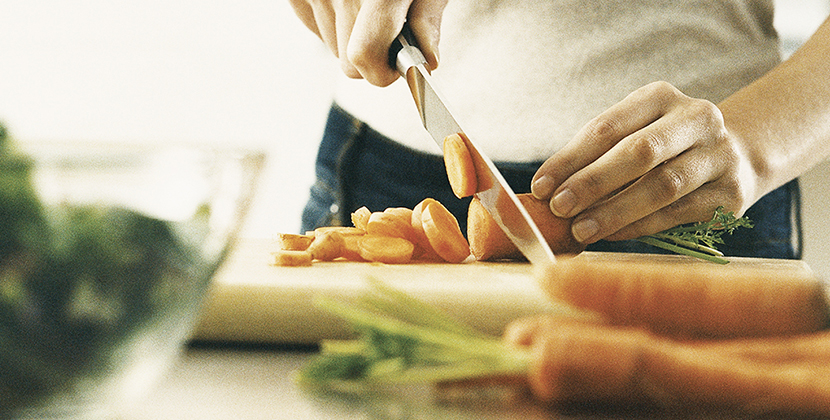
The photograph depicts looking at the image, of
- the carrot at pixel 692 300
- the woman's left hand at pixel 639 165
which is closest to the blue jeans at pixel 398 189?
the woman's left hand at pixel 639 165

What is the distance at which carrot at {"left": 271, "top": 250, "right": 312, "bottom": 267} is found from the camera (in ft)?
3.29

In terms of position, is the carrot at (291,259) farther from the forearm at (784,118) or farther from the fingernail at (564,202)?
the forearm at (784,118)

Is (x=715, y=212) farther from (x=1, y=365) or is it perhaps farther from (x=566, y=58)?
(x=1, y=365)

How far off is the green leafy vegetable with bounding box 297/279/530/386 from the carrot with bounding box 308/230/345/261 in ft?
2.18

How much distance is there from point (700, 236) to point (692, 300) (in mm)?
917

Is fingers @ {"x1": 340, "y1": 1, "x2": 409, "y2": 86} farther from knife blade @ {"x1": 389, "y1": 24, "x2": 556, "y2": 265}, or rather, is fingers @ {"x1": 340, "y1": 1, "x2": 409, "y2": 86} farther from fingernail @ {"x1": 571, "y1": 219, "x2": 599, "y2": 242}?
fingernail @ {"x1": 571, "y1": 219, "x2": 599, "y2": 242}

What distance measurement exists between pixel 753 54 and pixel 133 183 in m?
1.65

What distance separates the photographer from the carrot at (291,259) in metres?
1.00

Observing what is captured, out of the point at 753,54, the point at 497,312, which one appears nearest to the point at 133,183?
the point at 497,312

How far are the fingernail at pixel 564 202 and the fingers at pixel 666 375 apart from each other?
0.72 metres

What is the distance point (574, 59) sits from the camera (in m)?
1.60

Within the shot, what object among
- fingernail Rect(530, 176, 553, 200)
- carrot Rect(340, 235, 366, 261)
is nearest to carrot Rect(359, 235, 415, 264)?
carrot Rect(340, 235, 366, 261)

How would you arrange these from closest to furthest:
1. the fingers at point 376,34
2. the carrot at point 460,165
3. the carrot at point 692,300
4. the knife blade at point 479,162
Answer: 1. the carrot at point 692,300
2. the knife blade at point 479,162
3. the carrot at point 460,165
4. the fingers at point 376,34

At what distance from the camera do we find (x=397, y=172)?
170 cm
